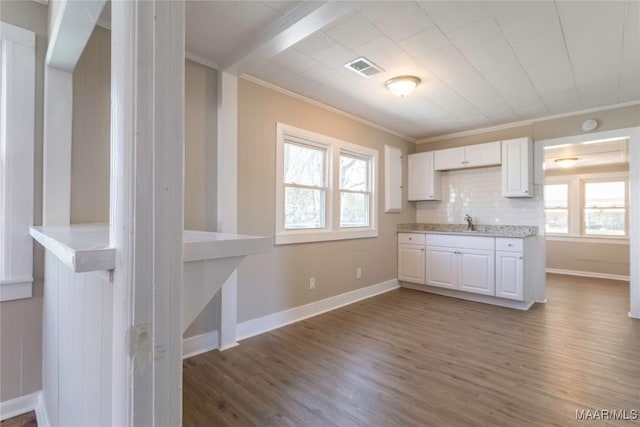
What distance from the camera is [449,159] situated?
4.78 metres

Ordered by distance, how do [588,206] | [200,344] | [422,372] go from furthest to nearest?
[588,206]
[200,344]
[422,372]

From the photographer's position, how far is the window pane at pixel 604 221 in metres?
5.87

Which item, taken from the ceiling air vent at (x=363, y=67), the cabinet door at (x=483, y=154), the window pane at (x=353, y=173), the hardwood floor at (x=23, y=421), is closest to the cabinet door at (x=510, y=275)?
the cabinet door at (x=483, y=154)

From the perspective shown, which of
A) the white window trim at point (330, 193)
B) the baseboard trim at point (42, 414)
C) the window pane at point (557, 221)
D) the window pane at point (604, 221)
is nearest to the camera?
the baseboard trim at point (42, 414)

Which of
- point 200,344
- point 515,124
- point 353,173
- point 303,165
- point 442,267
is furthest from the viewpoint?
point 442,267

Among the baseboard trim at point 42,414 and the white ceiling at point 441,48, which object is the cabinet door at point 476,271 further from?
the baseboard trim at point 42,414

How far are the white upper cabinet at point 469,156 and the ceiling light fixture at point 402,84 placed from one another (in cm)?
205

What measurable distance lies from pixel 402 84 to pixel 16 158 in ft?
9.77

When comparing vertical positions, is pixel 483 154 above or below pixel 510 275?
above

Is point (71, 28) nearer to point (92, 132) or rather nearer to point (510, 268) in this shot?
point (92, 132)

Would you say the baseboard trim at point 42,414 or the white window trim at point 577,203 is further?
the white window trim at point 577,203

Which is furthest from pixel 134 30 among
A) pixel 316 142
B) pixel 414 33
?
pixel 316 142

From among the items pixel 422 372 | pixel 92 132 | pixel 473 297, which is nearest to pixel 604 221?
pixel 473 297

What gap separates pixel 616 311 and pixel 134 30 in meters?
5.37
